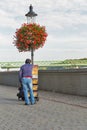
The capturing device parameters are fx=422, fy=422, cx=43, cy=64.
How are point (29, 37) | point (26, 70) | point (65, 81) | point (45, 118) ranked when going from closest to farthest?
1. point (45, 118)
2. point (26, 70)
3. point (65, 81)
4. point (29, 37)

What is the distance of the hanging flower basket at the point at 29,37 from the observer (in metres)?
26.9

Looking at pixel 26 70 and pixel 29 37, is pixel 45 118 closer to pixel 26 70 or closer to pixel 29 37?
pixel 26 70

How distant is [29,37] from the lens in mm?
27766

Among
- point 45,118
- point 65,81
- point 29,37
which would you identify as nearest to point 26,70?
point 45,118

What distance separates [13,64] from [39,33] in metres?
18.8

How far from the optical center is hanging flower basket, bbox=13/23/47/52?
88.4 ft

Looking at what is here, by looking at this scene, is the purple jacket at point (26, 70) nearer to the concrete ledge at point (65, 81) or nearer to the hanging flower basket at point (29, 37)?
the concrete ledge at point (65, 81)

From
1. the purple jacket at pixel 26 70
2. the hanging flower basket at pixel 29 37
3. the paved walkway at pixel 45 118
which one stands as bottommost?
the paved walkway at pixel 45 118

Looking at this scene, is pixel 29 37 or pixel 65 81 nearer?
pixel 65 81

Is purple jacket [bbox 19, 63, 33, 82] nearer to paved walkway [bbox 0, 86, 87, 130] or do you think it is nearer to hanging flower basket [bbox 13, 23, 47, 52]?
paved walkway [bbox 0, 86, 87, 130]

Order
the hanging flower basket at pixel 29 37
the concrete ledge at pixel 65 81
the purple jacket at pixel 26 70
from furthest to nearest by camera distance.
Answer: the hanging flower basket at pixel 29 37 < the concrete ledge at pixel 65 81 < the purple jacket at pixel 26 70

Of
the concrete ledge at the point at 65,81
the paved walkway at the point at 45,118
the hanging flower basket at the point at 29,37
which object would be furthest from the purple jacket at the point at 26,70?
the hanging flower basket at the point at 29,37

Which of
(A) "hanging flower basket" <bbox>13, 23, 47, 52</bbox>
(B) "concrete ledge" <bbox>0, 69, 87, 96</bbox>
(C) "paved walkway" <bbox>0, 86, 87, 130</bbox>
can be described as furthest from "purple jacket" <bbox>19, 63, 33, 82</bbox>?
(A) "hanging flower basket" <bbox>13, 23, 47, 52</bbox>

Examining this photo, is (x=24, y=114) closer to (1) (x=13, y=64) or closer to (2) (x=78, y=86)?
(2) (x=78, y=86)
